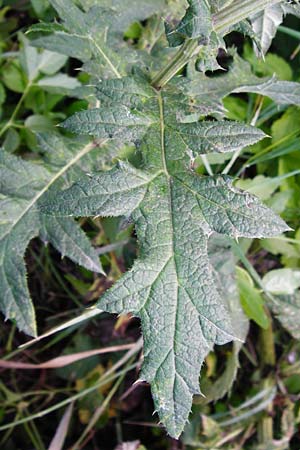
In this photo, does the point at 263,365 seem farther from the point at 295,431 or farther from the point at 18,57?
the point at 18,57

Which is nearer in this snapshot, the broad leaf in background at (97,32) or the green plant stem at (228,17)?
the green plant stem at (228,17)

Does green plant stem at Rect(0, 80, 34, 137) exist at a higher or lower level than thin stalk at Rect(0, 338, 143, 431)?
higher

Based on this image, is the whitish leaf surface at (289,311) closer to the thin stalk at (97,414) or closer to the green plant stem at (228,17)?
the thin stalk at (97,414)

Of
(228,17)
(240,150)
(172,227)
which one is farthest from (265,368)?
(228,17)

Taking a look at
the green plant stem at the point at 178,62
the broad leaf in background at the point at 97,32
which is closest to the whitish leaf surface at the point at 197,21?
Result: the green plant stem at the point at 178,62

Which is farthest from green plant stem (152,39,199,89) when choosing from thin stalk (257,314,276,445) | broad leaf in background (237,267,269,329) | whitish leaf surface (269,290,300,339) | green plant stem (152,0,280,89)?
thin stalk (257,314,276,445)

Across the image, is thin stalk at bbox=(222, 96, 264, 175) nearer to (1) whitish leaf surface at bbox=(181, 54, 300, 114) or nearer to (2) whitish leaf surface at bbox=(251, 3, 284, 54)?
(1) whitish leaf surface at bbox=(181, 54, 300, 114)

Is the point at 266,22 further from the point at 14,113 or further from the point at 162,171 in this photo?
the point at 14,113

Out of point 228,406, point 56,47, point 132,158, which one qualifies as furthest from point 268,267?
point 56,47
